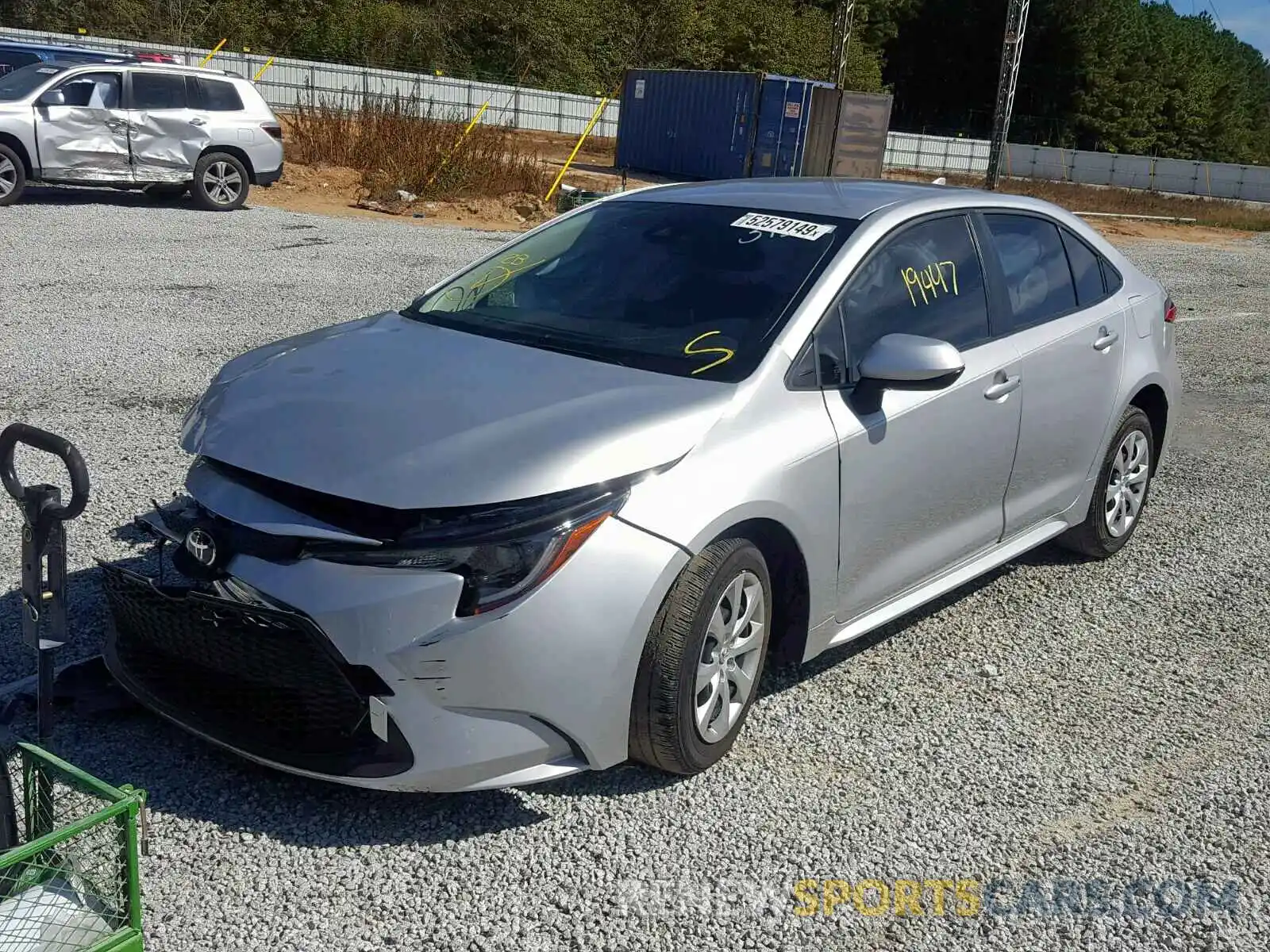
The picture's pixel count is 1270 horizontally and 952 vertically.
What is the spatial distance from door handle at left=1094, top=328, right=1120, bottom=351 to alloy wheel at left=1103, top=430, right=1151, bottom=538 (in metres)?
0.49

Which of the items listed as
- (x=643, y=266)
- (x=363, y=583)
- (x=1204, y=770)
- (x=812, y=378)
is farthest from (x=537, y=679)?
(x=1204, y=770)

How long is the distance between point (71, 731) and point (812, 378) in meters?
2.47

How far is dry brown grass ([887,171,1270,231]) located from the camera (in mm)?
36588

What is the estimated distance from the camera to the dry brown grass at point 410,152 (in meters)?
21.3

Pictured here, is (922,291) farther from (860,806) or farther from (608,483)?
(860,806)

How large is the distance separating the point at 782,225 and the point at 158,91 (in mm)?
14432

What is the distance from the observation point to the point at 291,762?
10.6 ft

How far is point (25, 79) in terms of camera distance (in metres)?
16.0

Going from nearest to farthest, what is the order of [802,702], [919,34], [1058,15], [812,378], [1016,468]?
[812,378]
[802,702]
[1016,468]
[1058,15]
[919,34]

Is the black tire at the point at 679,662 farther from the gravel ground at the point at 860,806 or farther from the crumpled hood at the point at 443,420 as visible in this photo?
the crumpled hood at the point at 443,420

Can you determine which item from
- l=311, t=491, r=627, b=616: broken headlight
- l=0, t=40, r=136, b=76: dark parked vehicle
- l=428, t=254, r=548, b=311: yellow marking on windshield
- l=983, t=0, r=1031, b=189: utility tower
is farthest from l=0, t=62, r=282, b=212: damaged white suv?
l=983, t=0, r=1031, b=189: utility tower

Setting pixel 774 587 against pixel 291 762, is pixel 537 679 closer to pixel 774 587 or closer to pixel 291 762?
pixel 291 762

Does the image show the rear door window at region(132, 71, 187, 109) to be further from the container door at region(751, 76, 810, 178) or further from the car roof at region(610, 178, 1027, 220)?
the container door at region(751, 76, 810, 178)

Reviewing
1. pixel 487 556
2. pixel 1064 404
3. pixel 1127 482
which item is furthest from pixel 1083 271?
pixel 487 556
